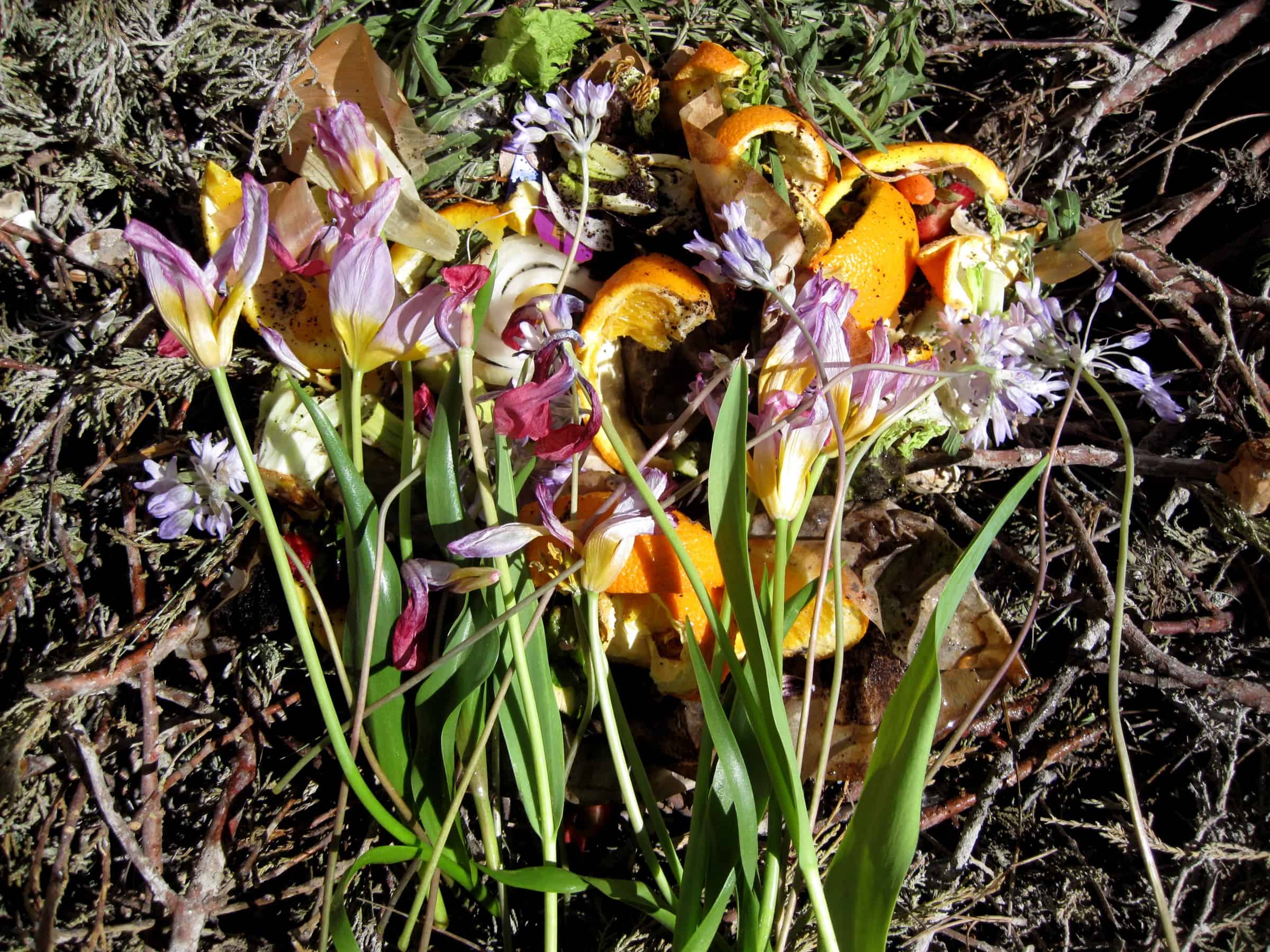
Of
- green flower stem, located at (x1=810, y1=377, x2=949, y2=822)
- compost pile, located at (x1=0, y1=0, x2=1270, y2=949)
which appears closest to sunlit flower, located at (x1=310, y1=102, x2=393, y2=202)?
compost pile, located at (x1=0, y1=0, x2=1270, y2=949)

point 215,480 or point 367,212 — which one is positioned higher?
point 367,212

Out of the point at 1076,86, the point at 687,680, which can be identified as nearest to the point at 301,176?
the point at 687,680

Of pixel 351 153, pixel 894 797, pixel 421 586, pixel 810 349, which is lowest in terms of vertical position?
pixel 894 797

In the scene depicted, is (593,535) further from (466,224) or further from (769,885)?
(466,224)

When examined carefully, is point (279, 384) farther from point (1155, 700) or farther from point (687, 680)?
point (1155, 700)

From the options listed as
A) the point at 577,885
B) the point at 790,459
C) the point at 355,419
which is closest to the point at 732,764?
the point at 577,885
